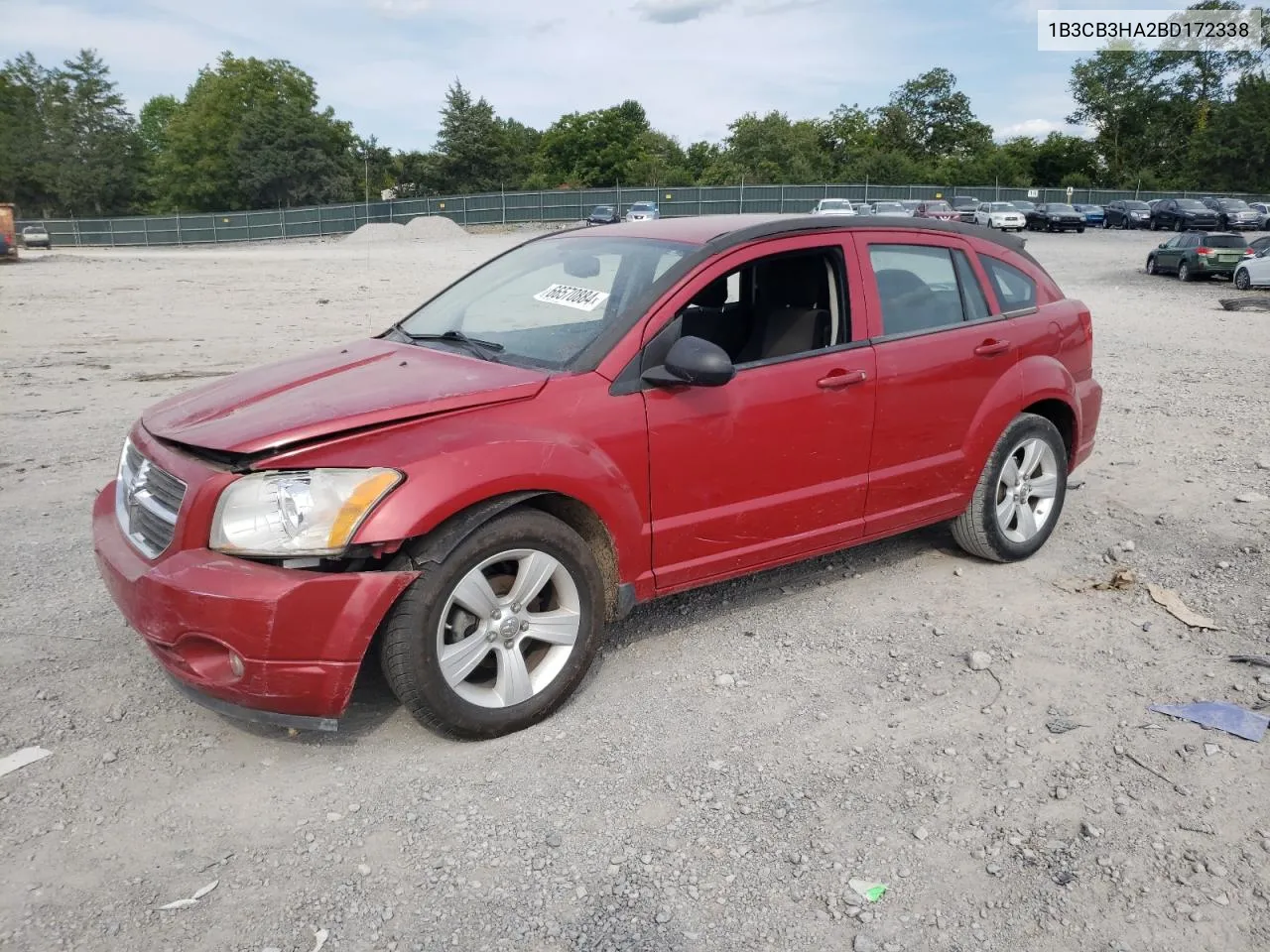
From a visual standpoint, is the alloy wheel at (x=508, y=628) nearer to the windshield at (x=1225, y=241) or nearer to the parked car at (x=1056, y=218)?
the windshield at (x=1225, y=241)

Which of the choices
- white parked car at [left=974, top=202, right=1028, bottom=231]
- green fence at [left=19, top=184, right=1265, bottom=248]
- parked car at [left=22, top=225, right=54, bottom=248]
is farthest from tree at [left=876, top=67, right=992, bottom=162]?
parked car at [left=22, top=225, right=54, bottom=248]

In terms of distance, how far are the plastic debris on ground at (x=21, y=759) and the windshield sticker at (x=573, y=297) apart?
98.2 inches

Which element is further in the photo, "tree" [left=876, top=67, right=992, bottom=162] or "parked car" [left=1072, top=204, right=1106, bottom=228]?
"tree" [left=876, top=67, right=992, bottom=162]

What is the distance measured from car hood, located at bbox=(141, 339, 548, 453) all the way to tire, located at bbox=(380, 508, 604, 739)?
0.45 meters

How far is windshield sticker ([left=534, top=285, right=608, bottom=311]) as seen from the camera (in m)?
4.25

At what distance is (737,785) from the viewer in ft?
11.2

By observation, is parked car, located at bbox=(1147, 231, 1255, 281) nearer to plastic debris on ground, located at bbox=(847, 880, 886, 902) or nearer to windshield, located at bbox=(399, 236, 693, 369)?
windshield, located at bbox=(399, 236, 693, 369)

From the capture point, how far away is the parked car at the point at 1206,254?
80.2 ft

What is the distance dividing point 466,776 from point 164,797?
37.0 inches

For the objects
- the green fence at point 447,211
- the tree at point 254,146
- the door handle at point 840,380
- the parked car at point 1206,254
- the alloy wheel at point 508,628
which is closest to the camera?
the alloy wheel at point 508,628

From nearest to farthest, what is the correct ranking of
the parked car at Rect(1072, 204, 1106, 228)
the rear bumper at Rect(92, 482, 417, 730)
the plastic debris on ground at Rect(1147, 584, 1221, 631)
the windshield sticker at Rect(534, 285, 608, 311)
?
the rear bumper at Rect(92, 482, 417, 730) → the windshield sticker at Rect(534, 285, 608, 311) → the plastic debris on ground at Rect(1147, 584, 1221, 631) → the parked car at Rect(1072, 204, 1106, 228)

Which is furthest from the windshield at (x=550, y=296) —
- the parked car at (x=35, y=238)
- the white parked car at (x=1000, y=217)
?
the parked car at (x=35, y=238)

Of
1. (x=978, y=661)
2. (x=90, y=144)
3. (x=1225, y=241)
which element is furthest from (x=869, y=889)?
(x=90, y=144)

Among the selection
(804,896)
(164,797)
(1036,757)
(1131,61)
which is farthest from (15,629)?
(1131,61)
